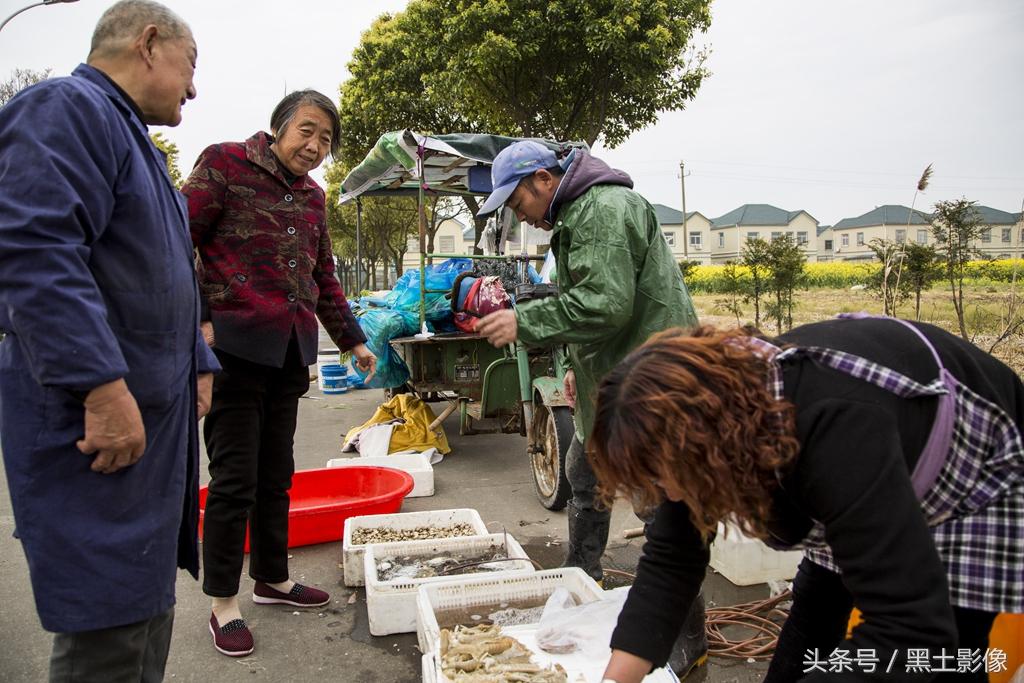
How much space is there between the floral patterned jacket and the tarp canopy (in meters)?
2.79

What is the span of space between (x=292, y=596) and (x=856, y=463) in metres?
3.00

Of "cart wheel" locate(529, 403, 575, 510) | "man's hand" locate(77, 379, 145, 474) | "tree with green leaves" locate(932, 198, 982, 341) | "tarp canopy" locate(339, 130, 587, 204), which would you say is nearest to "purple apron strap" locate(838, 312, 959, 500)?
"man's hand" locate(77, 379, 145, 474)

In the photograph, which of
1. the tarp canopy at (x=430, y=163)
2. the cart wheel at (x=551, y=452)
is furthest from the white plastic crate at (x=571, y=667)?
the tarp canopy at (x=430, y=163)

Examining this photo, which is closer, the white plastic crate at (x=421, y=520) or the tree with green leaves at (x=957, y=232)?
the white plastic crate at (x=421, y=520)

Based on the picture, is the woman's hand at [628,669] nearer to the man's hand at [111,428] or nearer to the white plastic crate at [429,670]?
the white plastic crate at [429,670]

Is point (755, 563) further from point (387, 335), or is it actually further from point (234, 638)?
point (387, 335)

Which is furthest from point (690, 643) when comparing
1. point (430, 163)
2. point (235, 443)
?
point (430, 163)

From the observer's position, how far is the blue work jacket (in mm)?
1544

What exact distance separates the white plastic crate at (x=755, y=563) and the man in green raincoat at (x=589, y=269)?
877mm

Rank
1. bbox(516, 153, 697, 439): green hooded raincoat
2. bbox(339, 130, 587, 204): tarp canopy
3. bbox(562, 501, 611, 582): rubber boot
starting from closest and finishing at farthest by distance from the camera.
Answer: bbox(516, 153, 697, 439): green hooded raincoat < bbox(562, 501, 611, 582): rubber boot < bbox(339, 130, 587, 204): tarp canopy

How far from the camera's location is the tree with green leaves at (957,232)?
757 centimetres

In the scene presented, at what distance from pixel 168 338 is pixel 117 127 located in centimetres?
54

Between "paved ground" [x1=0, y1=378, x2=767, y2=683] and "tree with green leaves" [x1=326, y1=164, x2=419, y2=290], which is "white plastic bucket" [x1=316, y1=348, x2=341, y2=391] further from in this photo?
"tree with green leaves" [x1=326, y1=164, x2=419, y2=290]

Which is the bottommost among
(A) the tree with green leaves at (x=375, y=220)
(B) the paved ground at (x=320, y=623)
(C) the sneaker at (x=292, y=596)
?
(B) the paved ground at (x=320, y=623)
